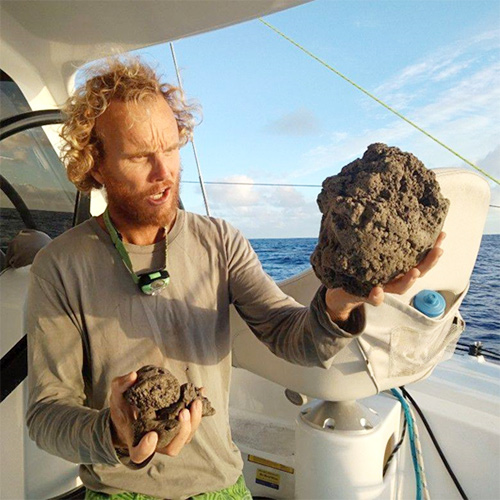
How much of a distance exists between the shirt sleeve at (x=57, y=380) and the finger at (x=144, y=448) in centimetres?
13

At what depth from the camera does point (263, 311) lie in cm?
134

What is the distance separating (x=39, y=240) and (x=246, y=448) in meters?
1.27

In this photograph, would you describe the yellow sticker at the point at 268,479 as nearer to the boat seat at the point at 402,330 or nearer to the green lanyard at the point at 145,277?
the boat seat at the point at 402,330

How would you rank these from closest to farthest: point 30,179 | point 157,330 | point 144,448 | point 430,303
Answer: point 144,448 → point 157,330 → point 430,303 → point 30,179

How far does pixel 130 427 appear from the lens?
907 millimetres

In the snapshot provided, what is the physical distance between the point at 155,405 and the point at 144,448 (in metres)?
0.08

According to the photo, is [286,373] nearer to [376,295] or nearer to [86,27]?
[376,295]

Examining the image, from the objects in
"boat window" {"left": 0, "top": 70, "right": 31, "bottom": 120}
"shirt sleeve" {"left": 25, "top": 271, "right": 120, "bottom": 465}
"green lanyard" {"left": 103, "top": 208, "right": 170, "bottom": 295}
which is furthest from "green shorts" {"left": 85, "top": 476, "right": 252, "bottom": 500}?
"boat window" {"left": 0, "top": 70, "right": 31, "bottom": 120}

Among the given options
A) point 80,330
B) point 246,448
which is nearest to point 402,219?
point 80,330

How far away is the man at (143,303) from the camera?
1173mm

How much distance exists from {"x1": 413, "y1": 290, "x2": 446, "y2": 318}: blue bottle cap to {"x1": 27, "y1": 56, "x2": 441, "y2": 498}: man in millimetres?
397

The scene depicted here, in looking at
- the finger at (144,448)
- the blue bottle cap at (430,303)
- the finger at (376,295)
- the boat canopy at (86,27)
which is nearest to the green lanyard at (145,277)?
the finger at (144,448)

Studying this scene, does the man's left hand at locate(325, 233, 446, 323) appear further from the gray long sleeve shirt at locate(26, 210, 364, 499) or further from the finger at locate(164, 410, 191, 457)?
the finger at locate(164, 410, 191, 457)

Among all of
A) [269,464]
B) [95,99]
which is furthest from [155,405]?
[269,464]
